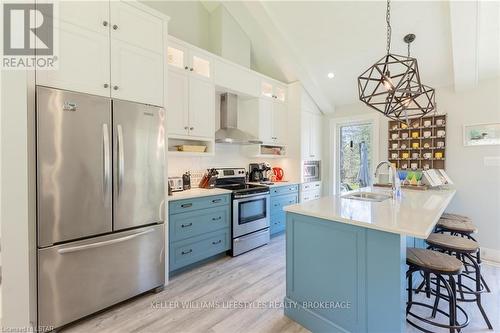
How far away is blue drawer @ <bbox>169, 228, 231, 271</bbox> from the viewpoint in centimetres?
256

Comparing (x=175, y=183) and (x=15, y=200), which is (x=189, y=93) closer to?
(x=175, y=183)

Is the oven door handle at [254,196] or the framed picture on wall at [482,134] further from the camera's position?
the oven door handle at [254,196]

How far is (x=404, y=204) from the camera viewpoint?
2.08 meters

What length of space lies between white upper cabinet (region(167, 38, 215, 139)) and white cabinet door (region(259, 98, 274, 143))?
102 cm

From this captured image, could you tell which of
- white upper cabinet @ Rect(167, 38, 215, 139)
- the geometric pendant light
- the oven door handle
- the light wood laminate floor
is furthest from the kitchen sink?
white upper cabinet @ Rect(167, 38, 215, 139)

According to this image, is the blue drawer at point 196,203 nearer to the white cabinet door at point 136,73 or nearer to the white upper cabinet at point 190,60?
the white cabinet door at point 136,73

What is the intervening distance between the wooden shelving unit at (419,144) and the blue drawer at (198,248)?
10.0 feet

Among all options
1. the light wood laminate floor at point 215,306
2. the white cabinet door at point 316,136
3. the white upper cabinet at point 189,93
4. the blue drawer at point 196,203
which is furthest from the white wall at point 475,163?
the white upper cabinet at point 189,93

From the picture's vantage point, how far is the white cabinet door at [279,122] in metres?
4.21

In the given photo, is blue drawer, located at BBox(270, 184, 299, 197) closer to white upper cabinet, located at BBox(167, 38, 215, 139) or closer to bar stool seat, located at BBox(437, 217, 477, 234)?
white upper cabinet, located at BBox(167, 38, 215, 139)

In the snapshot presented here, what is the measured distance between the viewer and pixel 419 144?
369 cm

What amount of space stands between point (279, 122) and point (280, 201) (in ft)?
4.75

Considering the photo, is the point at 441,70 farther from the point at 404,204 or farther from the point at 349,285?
the point at 349,285

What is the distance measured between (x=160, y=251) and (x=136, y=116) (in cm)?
133
